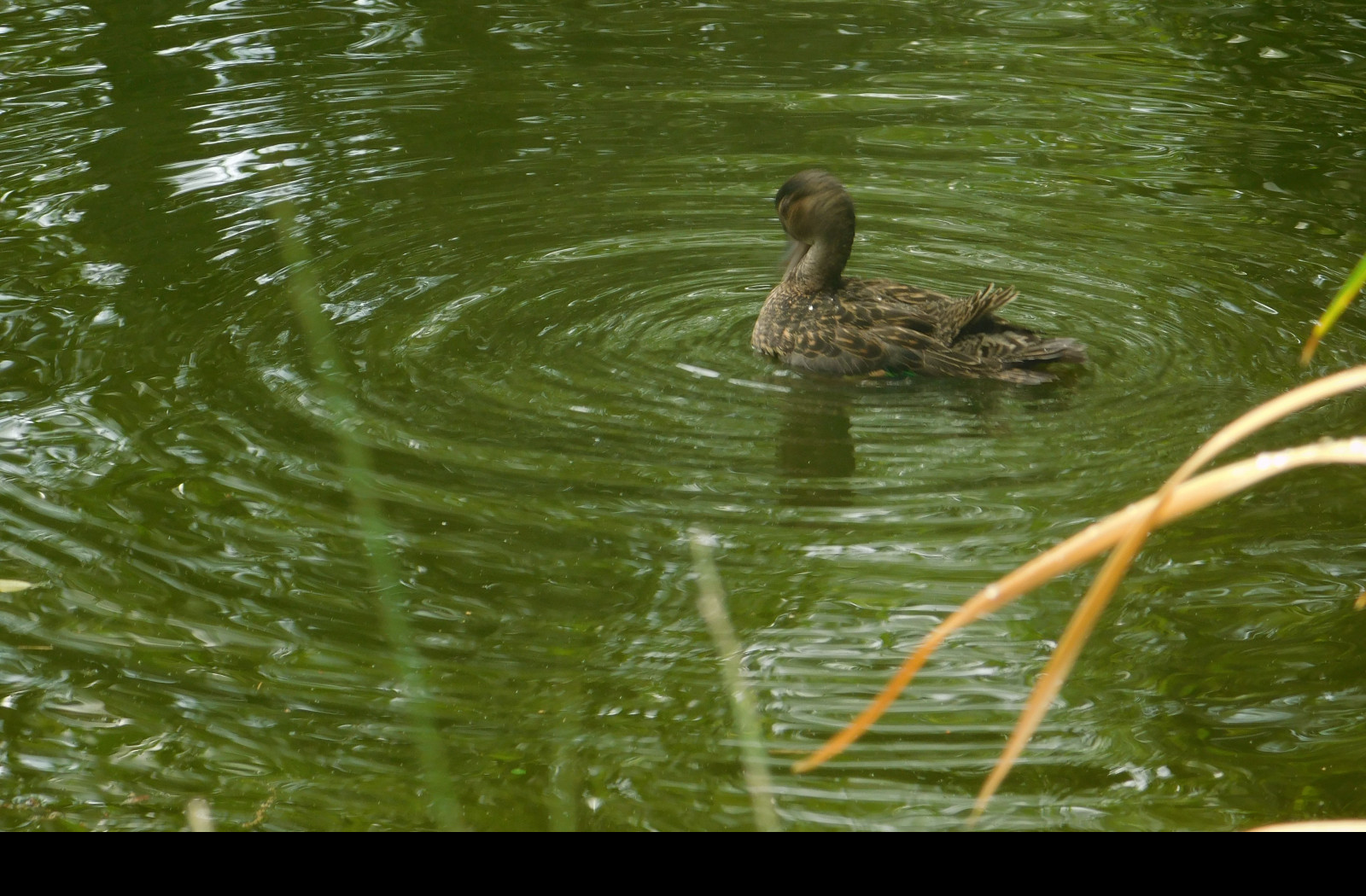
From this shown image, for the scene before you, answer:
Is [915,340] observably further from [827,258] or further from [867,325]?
[827,258]

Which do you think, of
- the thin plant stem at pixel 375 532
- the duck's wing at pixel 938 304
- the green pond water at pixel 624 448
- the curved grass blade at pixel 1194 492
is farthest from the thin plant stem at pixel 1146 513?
the duck's wing at pixel 938 304

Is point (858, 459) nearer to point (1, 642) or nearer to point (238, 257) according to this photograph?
point (1, 642)

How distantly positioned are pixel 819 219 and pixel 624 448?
5.77 ft

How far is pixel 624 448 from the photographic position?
5.32 meters

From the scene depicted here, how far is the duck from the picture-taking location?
6051 mm

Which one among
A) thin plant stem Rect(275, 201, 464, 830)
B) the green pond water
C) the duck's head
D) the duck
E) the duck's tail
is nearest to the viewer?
thin plant stem Rect(275, 201, 464, 830)

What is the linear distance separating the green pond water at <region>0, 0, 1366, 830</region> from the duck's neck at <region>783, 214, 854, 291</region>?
1.45ft

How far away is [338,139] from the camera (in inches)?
360

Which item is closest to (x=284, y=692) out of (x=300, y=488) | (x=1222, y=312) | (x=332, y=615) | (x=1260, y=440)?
(x=332, y=615)

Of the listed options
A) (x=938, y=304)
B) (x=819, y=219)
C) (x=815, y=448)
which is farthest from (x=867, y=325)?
(x=815, y=448)

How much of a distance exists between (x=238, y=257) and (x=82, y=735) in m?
3.98

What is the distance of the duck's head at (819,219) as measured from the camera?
644 cm

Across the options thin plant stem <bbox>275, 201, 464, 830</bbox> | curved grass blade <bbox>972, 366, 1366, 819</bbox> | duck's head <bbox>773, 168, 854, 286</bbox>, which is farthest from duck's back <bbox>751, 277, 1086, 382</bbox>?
curved grass blade <bbox>972, 366, 1366, 819</bbox>

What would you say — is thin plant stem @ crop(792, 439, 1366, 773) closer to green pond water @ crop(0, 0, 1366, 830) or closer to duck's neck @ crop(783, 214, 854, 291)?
green pond water @ crop(0, 0, 1366, 830)
